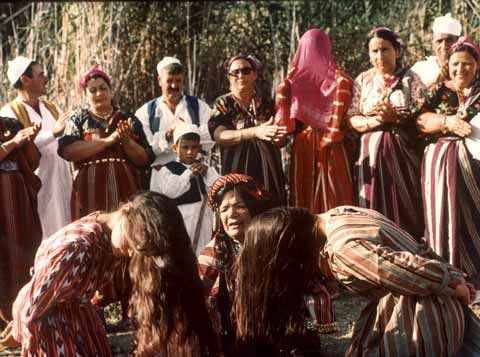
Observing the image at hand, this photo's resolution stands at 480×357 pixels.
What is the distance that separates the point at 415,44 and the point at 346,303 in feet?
10.5

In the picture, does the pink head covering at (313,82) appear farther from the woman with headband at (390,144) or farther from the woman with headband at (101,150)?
the woman with headband at (101,150)

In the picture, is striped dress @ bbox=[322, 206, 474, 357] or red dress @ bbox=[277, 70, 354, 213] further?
red dress @ bbox=[277, 70, 354, 213]

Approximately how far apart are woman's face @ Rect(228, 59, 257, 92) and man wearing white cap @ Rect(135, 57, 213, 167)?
0.29m

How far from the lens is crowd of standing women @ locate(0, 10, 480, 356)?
2.91 metres

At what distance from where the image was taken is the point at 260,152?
485 cm

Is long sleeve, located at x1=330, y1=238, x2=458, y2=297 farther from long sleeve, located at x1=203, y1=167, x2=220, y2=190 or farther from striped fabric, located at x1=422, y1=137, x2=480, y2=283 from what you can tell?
long sleeve, located at x1=203, y1=167, x2=220, y2=190

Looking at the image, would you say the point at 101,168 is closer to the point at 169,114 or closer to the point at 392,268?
the point at 169,114

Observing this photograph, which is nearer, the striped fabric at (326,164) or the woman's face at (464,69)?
the woman's face at (464,69)

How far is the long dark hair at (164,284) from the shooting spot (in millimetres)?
2912

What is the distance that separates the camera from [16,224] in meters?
4.62

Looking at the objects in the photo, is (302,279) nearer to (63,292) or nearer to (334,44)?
(63,292)

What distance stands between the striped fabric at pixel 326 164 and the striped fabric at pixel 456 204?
21.9 inches

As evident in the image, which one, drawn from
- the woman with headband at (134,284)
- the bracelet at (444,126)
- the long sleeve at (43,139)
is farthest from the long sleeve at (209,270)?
the long sleeve at (43,139)

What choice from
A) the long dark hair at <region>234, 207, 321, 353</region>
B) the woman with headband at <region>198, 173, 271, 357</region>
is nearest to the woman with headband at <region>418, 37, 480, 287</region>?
the woman with headband at <region>198, 173, 271, 357</region>
